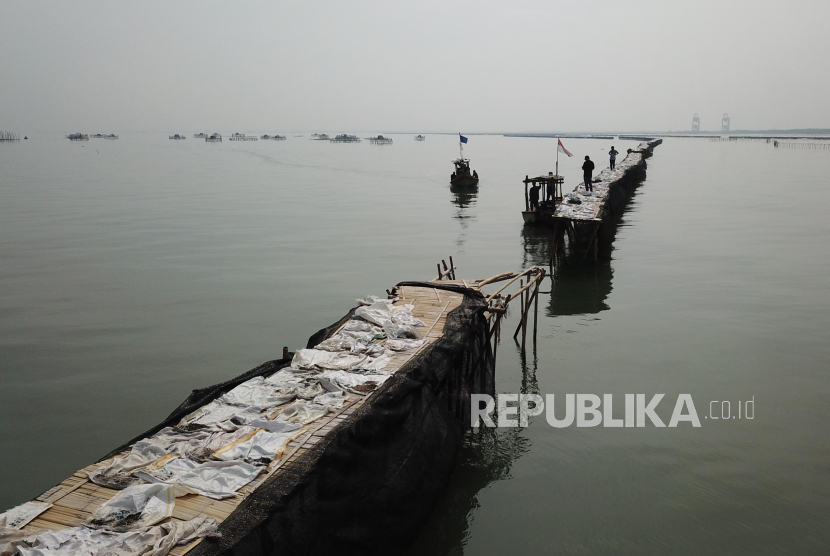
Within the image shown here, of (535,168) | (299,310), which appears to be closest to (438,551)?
(299,310)

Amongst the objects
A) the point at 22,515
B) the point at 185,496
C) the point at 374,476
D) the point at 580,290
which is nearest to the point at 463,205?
the point at 580,290

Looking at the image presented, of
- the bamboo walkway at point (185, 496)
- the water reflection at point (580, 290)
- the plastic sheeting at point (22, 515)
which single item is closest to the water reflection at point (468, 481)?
the bamboo walkway at point (185, 496)

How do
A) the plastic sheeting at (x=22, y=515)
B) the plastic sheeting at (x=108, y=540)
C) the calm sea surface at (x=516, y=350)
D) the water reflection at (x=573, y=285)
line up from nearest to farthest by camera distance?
the plastic sheeting at (x=108, y=540) < the plastic sheeting at (x=22, y=515) < the calm sea surface at (x=516, y=350) < the water reflection at (x=573, y=285)

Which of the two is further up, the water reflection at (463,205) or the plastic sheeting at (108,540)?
the water reflection at (463,205)

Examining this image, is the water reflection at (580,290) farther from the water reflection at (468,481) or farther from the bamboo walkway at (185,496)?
the bamboo walkway at (185,496)

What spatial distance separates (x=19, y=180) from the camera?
52156 mm

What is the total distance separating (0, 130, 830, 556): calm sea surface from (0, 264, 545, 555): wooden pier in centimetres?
118

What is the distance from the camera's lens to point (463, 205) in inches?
1555

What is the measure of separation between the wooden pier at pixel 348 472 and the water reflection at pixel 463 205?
17.6m

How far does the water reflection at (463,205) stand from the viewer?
2944cm

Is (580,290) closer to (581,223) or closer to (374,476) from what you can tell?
(581,223)

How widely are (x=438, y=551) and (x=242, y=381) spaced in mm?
3538

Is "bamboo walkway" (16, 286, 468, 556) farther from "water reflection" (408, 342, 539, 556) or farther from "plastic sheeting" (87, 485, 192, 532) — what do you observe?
"water reflection" (408, 342, 539, 556)

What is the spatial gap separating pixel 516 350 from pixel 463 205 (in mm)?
26073
